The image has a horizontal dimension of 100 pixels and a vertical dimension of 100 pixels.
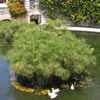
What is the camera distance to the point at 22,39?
848 cm

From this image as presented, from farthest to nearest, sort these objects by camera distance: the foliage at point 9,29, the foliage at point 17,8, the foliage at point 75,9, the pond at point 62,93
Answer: the foliage at point 17,8, the foliage at point 75,9, the foliage at point 9,29, the pond at point 62,93

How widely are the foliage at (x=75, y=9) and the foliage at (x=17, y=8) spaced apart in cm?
183

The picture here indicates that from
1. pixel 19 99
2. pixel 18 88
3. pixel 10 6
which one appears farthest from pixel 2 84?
pixel 10 6

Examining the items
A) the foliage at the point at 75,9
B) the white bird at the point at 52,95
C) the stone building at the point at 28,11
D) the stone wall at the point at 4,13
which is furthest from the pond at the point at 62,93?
the stone building at the point at 28,11

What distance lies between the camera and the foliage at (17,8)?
67.4 ft

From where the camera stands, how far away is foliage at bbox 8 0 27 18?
20.5 m

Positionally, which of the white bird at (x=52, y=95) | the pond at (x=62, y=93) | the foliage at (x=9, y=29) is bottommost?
A: the pond at (x=62, y=93)

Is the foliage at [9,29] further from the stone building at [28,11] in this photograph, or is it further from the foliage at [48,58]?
the stone building at [28,11]

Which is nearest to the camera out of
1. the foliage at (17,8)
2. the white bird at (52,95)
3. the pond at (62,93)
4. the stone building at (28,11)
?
the white bird at (52,95)

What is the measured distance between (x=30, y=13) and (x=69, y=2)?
384 centimetres

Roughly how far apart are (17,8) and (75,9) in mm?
5361

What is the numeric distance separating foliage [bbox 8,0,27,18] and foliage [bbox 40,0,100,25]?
1833mm

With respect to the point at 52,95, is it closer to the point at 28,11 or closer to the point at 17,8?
the point at 17,8

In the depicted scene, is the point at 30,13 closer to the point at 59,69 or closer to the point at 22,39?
the point at 22,39
